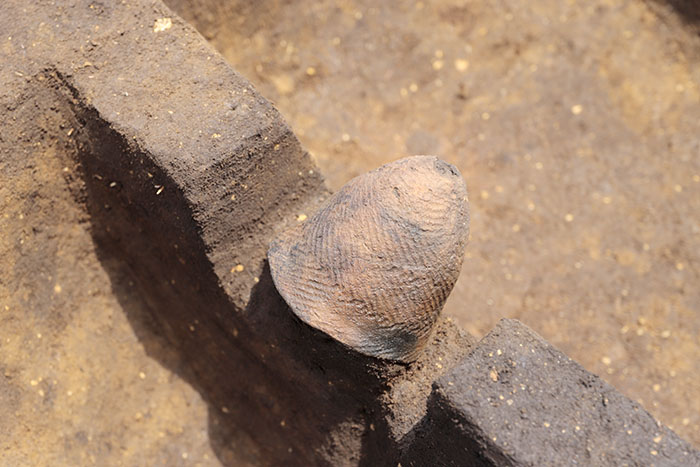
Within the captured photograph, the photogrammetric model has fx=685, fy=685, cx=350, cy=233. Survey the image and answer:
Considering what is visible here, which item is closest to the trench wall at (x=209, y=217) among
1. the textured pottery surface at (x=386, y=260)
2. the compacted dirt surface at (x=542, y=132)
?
the textured pottery surface at (x=386, y=260)

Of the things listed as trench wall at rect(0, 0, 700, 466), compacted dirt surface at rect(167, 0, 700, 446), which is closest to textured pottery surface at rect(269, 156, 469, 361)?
trench wall at rect(0, 0, 700, 466)

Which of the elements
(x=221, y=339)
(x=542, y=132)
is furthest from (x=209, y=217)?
(x=542, y=132)

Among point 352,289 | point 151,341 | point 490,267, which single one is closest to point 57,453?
point 151,341

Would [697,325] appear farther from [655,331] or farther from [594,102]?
[594,102]

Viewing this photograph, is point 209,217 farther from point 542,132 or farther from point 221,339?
point 542,132

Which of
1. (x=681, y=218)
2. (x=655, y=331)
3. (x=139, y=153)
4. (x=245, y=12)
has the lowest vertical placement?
(x=655, y=331)

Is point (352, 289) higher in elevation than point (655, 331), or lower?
higher

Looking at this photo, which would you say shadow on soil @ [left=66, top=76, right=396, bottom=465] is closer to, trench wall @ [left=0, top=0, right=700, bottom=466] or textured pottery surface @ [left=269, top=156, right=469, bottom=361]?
trench wall @ [left=0, top=0, right=700, bottom=466]
